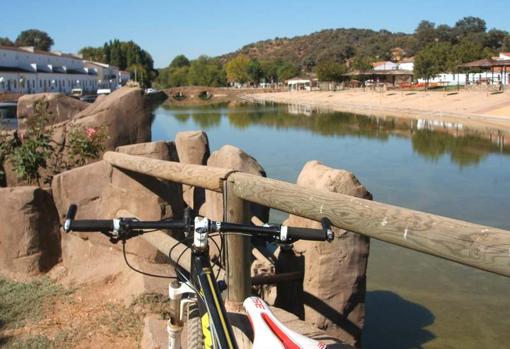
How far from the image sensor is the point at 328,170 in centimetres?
468

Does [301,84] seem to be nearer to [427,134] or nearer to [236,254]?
[427,134]

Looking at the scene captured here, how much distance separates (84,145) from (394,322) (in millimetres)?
4379

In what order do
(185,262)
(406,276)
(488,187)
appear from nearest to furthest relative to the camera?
(185,262) → (406,276) → (488,187)

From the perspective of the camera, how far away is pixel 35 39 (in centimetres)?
12488

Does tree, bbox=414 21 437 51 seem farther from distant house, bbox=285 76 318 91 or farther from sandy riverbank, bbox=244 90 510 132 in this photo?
sandy riverbank, bbox=244 90 510 132

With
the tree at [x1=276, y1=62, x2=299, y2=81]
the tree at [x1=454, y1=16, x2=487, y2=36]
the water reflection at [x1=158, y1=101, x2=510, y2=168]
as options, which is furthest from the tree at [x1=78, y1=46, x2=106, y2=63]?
the water reflection at [x1=158, y1=101, x2=510, y2=168]

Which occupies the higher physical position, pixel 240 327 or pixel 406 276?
pixel 240 327

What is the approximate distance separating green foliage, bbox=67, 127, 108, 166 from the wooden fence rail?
4170 millimetres

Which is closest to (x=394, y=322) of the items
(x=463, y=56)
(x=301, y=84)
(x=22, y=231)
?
(x=22, y=231)

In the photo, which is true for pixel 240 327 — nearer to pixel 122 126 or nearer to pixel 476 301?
pixel 476 301

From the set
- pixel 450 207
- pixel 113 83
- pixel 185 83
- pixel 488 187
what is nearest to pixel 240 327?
pixel 450 207

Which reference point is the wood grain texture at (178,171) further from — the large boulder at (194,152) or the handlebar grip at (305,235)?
the large boulder at (194,152)

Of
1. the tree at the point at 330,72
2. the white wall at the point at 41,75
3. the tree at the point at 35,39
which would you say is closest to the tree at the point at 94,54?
the tree at the point at 35,39

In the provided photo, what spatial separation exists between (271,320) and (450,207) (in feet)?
32.4
